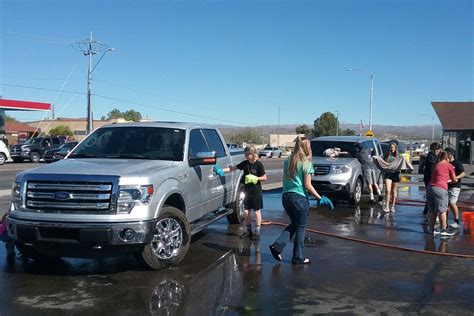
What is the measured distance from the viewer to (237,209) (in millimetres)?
9469

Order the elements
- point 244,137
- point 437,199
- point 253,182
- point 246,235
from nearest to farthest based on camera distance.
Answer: point 253,182 → point 246,235 → point 437,199 → point 244,137

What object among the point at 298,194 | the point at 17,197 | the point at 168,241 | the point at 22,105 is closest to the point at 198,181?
the point at 168,241

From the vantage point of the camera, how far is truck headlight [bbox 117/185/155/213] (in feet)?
18.8

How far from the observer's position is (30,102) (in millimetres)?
50656

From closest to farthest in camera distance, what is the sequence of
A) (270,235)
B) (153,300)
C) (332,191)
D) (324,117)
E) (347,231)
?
(153,300) → (270,235) → (347,231) → (332,191) → (324,117)

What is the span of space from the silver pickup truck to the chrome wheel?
0.04 feet

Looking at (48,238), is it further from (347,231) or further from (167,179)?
(347,231)

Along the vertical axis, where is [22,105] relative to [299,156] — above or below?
above

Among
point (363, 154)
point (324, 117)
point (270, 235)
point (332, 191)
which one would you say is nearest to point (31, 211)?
point (270, 235)

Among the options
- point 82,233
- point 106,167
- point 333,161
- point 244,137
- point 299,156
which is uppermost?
point 244,137

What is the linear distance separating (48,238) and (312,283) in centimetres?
310

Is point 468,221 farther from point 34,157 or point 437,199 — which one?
point 34,157

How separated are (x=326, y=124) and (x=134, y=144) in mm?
94387

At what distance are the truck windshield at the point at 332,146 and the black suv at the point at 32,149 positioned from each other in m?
26.5
